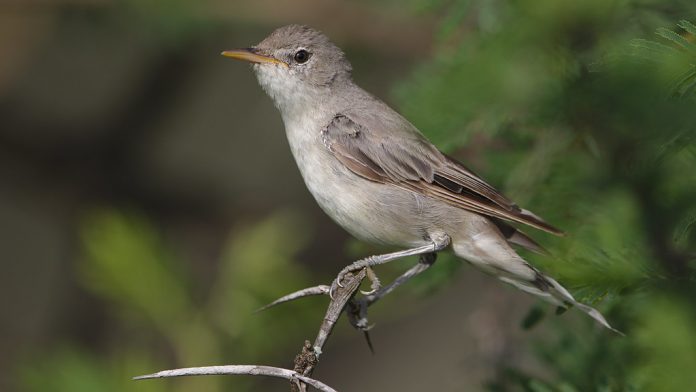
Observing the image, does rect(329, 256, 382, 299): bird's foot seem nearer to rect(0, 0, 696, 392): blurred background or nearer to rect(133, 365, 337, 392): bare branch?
rect(0, 0, 696, 392): blurred background

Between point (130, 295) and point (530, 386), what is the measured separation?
163cm

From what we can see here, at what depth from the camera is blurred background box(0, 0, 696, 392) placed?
1837mm

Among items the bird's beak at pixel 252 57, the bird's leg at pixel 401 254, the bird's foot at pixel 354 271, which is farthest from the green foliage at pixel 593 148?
the bird's beak at pixel 252 57

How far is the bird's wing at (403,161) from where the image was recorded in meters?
3.25

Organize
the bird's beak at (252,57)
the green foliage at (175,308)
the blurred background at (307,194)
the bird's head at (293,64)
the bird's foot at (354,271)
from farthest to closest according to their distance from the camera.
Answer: the bird's head at (293,64), the bird's beak at (252,57), the green foliage at (175,308), the bird's foot at (354,271), the blurred background at (307,194)

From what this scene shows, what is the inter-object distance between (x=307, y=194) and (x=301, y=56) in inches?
108

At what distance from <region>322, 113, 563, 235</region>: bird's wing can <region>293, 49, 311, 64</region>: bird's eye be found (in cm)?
41

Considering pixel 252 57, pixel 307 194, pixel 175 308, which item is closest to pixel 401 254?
pixel 175 308

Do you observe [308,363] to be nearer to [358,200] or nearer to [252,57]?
[358,200]

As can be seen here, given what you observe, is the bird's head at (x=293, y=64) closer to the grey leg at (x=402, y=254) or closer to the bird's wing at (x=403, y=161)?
the bird's wing at (x=403, y=161)

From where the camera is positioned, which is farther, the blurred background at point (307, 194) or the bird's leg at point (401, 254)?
the bird's leg at point (401, 254)

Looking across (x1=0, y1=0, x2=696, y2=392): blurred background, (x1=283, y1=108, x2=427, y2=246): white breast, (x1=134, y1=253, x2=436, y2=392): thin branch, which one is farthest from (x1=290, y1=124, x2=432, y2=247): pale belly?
(x1=134, y1=253, x2=436, y2=392): thin branch

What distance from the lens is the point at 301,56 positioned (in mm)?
3814

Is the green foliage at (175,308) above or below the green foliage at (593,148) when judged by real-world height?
below
